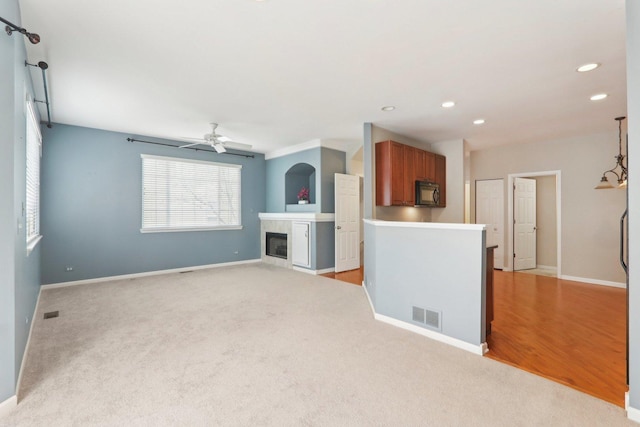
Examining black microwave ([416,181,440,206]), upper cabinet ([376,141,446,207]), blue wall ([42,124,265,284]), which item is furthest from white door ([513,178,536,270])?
blue wall ([42,124,265,284])

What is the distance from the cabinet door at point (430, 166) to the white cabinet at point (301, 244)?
250 cm

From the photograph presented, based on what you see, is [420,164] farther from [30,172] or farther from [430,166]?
[30,172]

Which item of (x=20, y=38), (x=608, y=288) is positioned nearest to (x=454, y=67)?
(x=20, y=38)

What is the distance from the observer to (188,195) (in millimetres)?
6363

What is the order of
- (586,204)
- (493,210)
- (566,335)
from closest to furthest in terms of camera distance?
1. (566,335)
2. (586,204)
3. (493,210)

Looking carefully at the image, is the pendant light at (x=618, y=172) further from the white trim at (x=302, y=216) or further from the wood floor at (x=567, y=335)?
the white trim at (x=302, y=216)

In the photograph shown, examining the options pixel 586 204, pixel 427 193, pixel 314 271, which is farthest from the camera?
pixel 314 271

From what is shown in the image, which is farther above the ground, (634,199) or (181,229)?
(634,199)

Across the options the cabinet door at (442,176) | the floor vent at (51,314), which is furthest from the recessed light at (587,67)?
the floor vent at (51,314)

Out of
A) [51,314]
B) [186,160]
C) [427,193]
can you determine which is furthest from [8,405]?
[427,193]

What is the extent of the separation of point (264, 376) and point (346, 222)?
4290mm

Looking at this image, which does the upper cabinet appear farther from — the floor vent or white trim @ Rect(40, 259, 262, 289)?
the floor vent

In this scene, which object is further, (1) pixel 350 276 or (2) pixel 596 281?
(1) pixel 350 276

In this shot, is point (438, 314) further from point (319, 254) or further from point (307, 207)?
point (307, 207)
